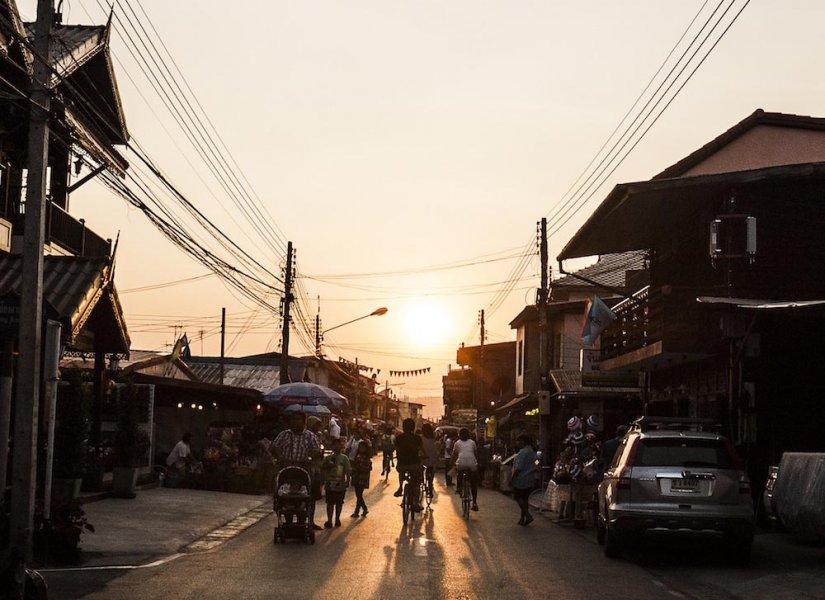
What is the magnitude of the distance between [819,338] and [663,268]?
7292mm

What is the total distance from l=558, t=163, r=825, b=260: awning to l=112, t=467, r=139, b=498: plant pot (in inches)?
454

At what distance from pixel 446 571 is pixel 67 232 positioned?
545 inches

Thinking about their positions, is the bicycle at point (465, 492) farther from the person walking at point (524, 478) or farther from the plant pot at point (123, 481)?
the plant pot at point (123, 481)

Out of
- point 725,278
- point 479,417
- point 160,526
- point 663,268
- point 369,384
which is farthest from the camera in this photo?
point 369,384

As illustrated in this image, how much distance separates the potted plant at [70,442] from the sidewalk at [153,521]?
650mm

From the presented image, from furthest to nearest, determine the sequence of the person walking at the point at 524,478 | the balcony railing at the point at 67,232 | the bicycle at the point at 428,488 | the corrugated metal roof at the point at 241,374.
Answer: the corrugated metal roof at the point at 241,374, the bicycle at the point at 428,488, the balcony railing at the point at 67,232, the person walking at the point at 524,478

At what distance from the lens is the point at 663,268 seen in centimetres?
2822

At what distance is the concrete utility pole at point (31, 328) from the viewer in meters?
12.1

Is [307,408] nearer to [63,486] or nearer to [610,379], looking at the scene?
[610,379]

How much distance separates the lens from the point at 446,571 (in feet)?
43.1

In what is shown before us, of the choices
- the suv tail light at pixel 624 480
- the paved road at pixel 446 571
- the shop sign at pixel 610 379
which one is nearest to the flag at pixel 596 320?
the shop sign at pixel 610 379

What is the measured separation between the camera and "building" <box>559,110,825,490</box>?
69.1 ft

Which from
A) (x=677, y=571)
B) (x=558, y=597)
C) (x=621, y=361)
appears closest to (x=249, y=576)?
(x=558, y=597)

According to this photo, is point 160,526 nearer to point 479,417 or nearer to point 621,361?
point 621,361
